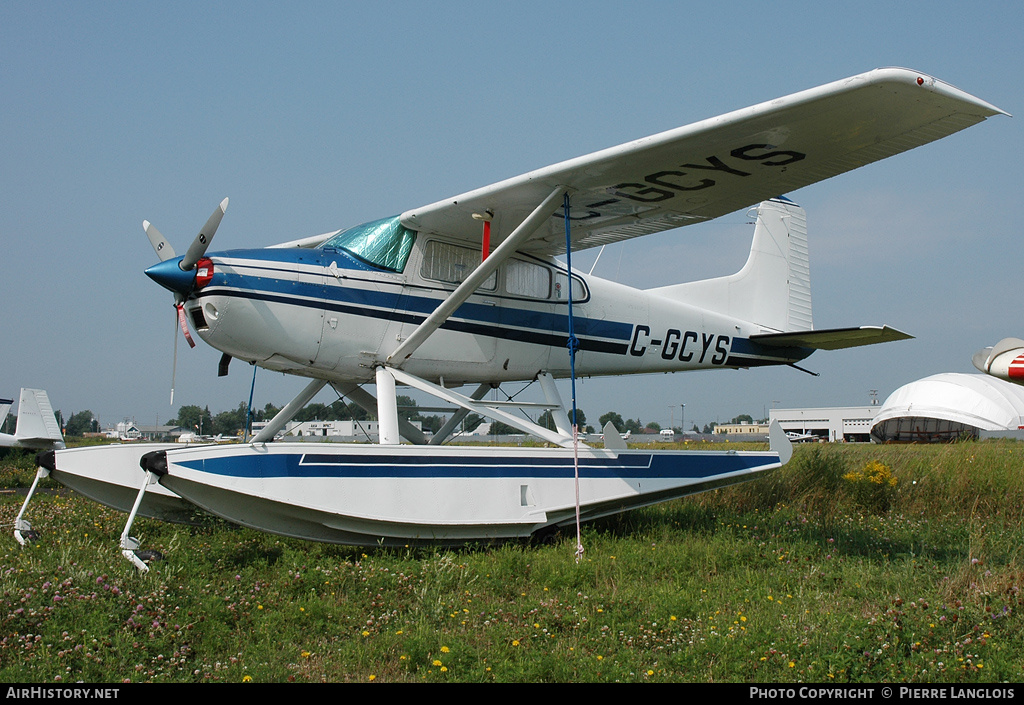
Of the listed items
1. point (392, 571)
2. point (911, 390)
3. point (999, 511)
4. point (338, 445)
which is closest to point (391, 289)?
point (338, 445)

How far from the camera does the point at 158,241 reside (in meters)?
7.10

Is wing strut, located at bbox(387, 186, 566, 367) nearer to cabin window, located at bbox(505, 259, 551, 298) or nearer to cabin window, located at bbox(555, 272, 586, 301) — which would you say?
cabin window, located at bbox(505, 259, 551, 298)

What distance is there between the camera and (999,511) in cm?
803

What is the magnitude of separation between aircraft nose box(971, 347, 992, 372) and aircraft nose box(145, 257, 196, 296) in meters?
6.20

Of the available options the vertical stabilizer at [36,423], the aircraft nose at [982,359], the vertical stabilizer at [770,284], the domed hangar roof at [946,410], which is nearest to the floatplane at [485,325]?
the vertical stabilizer at [770,284]

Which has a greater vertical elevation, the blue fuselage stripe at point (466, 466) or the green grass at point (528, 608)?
the blue fuselage stripe at point (466, 466)

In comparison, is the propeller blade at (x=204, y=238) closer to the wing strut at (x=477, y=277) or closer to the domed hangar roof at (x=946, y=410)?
the wing strut at (x=477, y=277)

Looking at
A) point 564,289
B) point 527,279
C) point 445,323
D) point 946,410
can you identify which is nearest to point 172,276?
point 445,323

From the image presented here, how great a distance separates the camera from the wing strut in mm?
6934

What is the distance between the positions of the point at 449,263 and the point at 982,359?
6.16 m

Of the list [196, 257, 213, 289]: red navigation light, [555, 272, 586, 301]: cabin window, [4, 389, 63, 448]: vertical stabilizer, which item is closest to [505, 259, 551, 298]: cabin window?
[555, 272, 586, 301]: cabin window

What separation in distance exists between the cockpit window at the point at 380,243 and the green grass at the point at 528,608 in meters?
3.01

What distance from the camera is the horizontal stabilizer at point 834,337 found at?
27.8 ft
